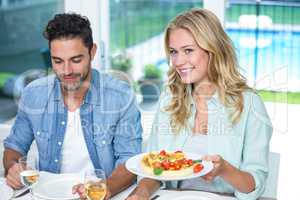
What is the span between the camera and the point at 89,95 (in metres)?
2.28

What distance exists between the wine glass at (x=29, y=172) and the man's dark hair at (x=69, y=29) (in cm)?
58

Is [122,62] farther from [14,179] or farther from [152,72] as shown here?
[14,179]

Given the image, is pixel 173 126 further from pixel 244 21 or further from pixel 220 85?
pixel 244 21

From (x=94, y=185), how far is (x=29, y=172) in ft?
0.87

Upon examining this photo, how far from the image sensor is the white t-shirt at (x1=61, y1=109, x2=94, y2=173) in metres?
2.26

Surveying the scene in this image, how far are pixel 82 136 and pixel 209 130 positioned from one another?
1.74 feet

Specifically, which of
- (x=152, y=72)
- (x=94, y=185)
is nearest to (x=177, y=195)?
(x=94, y=185)

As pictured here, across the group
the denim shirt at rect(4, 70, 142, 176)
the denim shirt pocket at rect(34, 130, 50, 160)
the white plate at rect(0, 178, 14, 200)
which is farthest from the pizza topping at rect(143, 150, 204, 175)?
the denim shirt pocket at rect(34, 130, 50, 160)

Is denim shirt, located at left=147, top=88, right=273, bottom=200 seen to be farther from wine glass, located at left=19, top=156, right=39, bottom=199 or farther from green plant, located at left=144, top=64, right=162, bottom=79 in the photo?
green plant, located at left=144, top=64, right=162, bottom=79

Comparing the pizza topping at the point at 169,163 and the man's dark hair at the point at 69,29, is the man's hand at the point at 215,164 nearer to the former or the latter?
the pizza topping at the point at 169,163

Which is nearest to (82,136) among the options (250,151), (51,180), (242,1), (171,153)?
(51,180)

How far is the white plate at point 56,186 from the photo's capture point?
1.83 m

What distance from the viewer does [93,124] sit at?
2.26 m

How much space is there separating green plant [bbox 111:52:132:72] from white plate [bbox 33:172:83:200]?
5.07 ft
